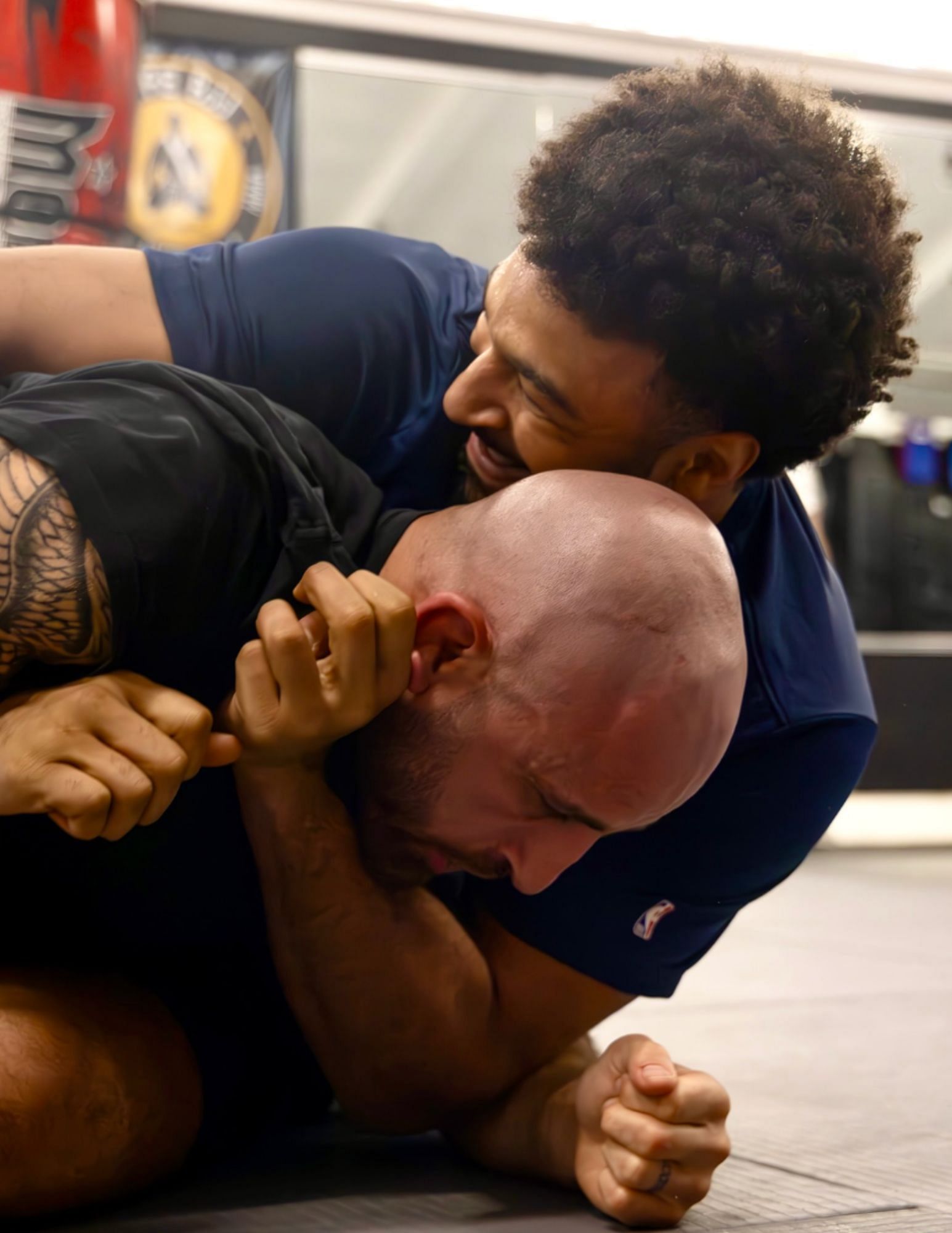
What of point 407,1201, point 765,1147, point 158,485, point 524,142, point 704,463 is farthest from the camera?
point 524,142

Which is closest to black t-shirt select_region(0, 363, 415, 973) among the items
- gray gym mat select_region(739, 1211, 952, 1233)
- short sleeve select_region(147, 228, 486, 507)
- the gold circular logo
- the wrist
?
short sleeve select_region(147, 228, 486, 507)

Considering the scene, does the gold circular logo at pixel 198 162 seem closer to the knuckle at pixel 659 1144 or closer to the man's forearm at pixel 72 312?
the man's forearm at pixel 72 312

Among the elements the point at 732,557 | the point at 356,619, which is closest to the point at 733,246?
the point at 732,557

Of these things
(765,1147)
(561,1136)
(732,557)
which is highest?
(732,557)

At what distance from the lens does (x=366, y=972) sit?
1.27 m

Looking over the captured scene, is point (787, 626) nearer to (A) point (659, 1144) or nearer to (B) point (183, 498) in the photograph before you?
(A) point (659, 1144)

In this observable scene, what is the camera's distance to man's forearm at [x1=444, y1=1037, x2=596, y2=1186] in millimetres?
1248

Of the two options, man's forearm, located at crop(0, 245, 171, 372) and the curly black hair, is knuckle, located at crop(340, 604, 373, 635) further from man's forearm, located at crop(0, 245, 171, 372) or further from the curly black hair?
man's forearm, located at crop(0, 245, 171, 372)

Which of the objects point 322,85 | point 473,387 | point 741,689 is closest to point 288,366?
point 473,387

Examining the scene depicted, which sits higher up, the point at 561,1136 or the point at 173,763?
the point at 173,763

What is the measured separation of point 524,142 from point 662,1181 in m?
4.40

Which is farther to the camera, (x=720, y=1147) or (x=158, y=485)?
(x=720, y=1147)

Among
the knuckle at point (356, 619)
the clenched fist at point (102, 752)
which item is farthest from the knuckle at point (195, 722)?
the knuckle at point (356, 619)

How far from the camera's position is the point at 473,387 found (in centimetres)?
133
